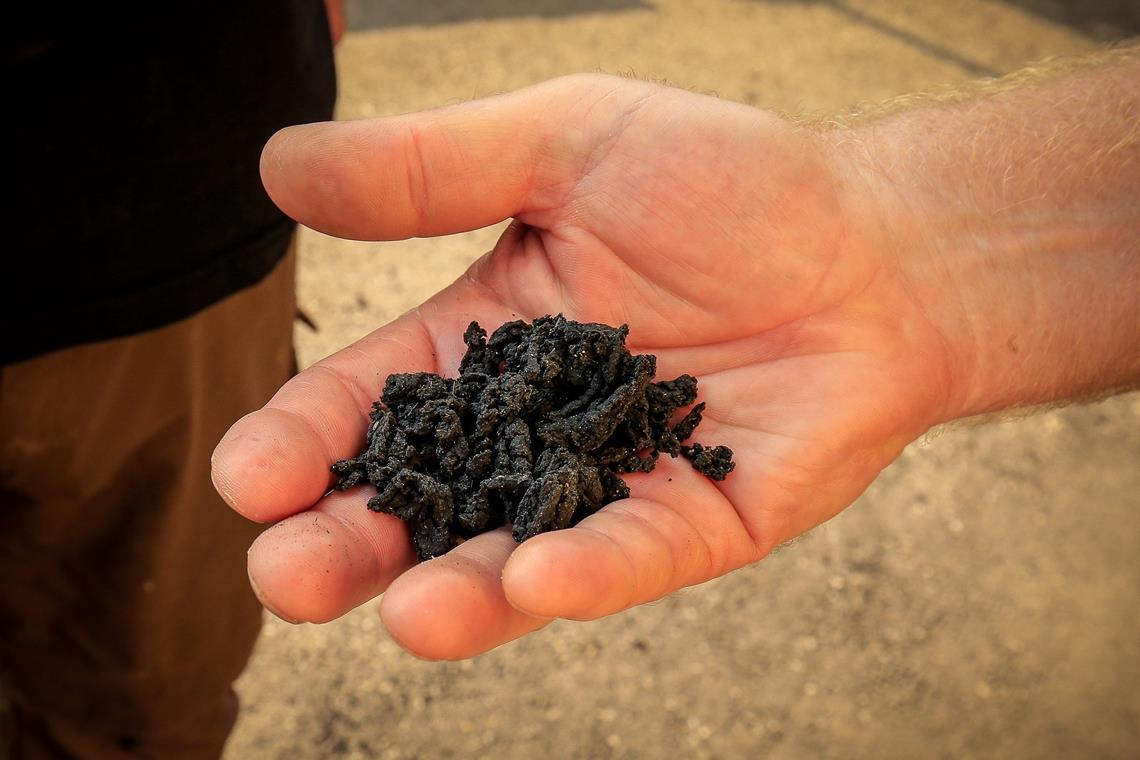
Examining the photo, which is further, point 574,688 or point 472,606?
point 574,688

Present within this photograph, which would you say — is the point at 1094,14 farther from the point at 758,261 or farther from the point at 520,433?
the point at 520,433

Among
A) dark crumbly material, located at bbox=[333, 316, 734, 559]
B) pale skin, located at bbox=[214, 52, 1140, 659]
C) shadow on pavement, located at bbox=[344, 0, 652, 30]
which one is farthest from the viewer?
shadow on pavement, located at bbox=[344, 0, 652, 30]

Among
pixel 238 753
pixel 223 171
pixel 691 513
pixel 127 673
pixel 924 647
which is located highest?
pixel 223 171

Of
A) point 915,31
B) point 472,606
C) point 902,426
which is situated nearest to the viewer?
point 472,606

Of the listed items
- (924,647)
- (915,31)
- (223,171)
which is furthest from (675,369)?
(915,31)

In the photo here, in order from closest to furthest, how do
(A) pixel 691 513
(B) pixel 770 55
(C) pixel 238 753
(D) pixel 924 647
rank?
(A) pixel 691 513 < (C) pixel 238 753 < (D) pixel 924 647 < (B) pixel 770 55

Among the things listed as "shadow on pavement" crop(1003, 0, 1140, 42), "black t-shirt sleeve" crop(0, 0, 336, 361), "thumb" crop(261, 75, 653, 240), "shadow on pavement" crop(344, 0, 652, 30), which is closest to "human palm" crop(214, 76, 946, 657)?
"thumb" crop(261, 75, 653, 240)

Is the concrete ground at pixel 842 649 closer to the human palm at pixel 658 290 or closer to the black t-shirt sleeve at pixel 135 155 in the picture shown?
the human palm at pixel 658 290

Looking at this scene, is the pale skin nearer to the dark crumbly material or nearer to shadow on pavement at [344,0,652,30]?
the dark crumbly material

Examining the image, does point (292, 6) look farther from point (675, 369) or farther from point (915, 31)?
point (915, 31)
